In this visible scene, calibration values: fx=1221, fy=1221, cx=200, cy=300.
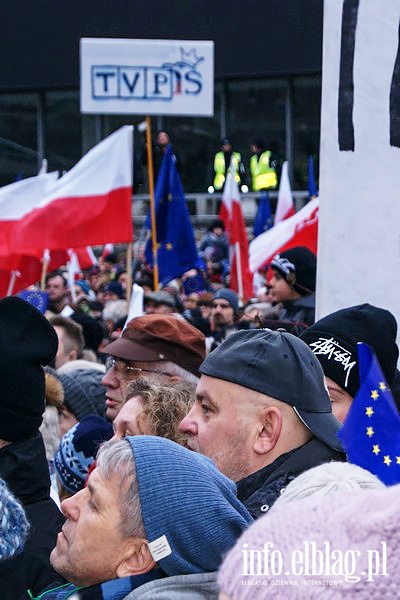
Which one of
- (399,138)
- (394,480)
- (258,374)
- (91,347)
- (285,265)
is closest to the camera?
(394,480)

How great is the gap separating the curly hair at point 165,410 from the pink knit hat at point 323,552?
1.95 meters

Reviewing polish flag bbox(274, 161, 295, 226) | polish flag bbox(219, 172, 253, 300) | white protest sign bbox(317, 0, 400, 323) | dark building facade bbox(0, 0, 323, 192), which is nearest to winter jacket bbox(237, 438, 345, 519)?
white protest sign bbox(317, 0, 400, 323)

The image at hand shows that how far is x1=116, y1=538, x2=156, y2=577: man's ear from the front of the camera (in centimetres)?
227

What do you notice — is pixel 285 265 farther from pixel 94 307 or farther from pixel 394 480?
pixel 94 307

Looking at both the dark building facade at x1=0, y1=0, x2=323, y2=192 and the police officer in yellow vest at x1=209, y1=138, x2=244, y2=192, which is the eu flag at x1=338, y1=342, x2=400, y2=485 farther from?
the dark building facade at x1=0, y1=0, x2=323, y2=192

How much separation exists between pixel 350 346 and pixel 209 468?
4.08 feet

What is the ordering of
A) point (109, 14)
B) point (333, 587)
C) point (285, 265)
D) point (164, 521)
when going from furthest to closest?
1. point (109, 14)
2. point (285, 265)
3. point (164, 521)
4. point (333, 587)

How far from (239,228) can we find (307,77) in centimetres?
1493

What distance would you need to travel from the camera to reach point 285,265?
6961 mm

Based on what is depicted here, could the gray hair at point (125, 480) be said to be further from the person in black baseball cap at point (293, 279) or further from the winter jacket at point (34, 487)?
the person in black baseball cap at point (293, 279)

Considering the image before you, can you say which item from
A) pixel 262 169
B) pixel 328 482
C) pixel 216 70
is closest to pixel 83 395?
pixel 328 482

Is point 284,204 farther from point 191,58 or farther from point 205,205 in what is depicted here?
point 205,205

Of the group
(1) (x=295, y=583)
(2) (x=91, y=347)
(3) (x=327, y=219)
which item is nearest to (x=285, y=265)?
(2) (x=91, y=347)

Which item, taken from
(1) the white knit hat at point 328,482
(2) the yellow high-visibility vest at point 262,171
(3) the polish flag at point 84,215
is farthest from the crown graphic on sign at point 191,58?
(2) the yellow high-visibility vest at point 262,171
